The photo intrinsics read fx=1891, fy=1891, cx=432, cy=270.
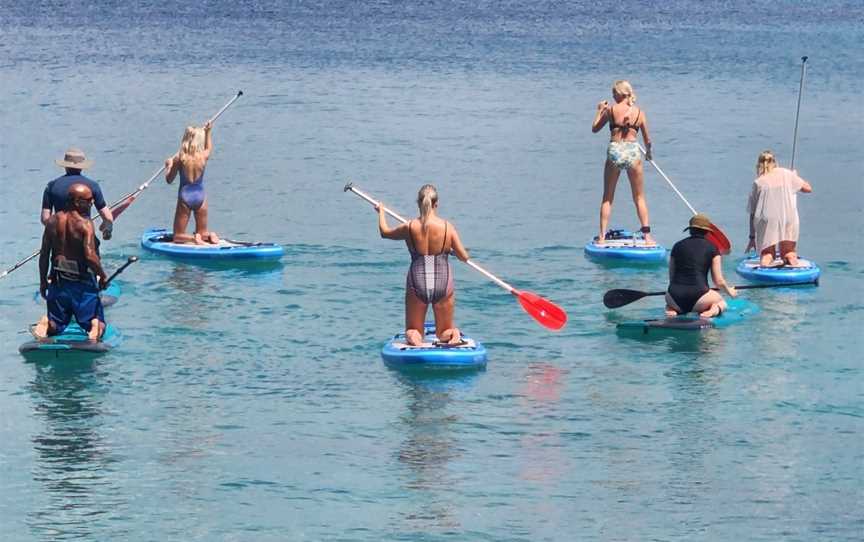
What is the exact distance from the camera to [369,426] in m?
18.8

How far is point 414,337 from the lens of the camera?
20297mm

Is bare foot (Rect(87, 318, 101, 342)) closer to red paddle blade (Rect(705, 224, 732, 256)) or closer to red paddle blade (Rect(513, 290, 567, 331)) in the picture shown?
red paddle blade (Rect(513, 290, 567, 331))

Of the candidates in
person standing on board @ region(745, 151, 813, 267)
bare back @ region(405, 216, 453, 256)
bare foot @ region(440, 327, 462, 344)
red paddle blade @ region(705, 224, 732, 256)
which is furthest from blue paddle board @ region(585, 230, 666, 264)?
bare back @ region(405, 216, 453, 256)

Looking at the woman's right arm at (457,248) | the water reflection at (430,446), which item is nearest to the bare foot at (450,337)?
the water reflection at (430,446)

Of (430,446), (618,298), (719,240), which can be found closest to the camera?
(430,446)

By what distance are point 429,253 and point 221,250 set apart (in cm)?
678

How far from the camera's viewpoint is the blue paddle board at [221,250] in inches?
1023

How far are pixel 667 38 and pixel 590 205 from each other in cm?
4346

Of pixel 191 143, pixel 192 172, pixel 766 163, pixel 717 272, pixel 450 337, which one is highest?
pixel 191 143

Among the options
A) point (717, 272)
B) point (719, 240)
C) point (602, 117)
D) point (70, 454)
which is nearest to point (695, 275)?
point (717, 272)

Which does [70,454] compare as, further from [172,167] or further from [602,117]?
[602,117]

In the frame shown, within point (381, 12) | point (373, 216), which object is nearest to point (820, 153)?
point (373, 216)

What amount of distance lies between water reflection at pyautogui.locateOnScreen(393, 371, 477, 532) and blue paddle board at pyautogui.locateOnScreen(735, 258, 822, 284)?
6100 millimetres

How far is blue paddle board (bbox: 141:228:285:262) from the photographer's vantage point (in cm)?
2598
